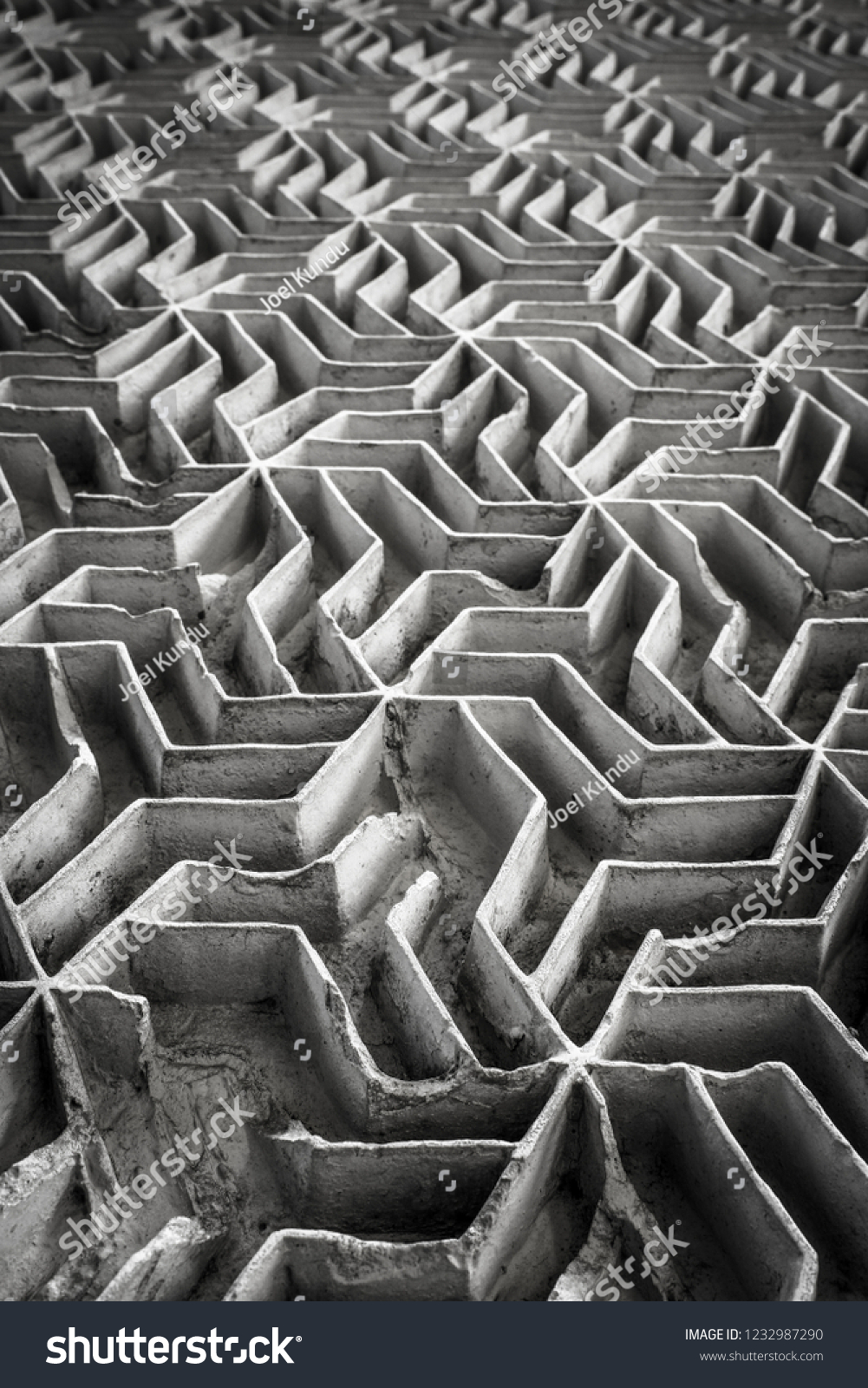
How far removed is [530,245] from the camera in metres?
4.13

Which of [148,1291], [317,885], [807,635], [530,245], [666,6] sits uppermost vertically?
[666,6]

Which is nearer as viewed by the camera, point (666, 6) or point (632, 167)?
point (632, 167)

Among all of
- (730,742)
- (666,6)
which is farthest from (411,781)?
(666,6)

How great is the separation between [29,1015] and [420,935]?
69cm

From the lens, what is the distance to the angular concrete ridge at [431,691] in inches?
84.1

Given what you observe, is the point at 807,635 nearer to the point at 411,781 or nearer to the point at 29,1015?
the point at 411,781

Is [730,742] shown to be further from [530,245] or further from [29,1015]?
[530,245]

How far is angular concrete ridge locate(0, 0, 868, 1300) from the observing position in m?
2.14

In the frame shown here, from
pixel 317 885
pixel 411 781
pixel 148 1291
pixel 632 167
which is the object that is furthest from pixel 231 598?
pixel 632 167

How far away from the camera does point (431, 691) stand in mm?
2893

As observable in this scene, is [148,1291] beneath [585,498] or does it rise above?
beneath

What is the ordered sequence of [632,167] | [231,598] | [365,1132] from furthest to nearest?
1. [632,167]
2. [231,598]
3. [365,1132]

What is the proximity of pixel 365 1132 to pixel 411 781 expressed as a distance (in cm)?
78

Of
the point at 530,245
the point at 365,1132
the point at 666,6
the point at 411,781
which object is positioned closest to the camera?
the point at 365,1132
